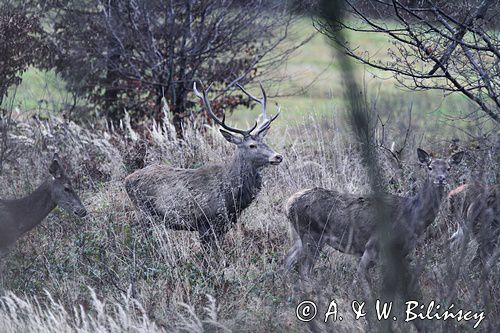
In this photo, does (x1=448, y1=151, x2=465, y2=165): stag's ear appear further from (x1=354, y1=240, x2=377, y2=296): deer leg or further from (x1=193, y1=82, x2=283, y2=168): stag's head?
(x1=193, y1=82, x2=283, y2=168): stag's head

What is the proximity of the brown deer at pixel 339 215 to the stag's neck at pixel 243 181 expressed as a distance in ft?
3.12

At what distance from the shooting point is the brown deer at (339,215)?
762 centimetres

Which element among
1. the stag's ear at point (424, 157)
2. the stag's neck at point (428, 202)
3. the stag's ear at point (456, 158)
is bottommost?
the stag's neck at point (428, 202)

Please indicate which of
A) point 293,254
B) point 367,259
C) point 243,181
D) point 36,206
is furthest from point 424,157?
point 36,206

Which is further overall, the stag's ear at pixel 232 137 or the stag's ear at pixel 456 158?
the stag's ear at pixel 232 137

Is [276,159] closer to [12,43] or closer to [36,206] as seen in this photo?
[36,206]

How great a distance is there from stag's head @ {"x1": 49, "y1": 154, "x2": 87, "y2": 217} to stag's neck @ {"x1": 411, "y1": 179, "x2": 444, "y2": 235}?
3777 millimetres

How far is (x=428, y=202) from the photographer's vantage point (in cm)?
772

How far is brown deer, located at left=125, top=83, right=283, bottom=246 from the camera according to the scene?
893 cm

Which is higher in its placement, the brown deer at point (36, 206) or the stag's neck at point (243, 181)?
the brown deer at point (36, 206)

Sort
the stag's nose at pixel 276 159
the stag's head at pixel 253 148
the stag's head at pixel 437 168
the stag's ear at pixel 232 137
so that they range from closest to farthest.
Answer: the stag's head at pixel 437 168 < the stag's nose at pixel 276 159 < the stag's head at pixel 253 148 < the stag's ear at pixel 232 137

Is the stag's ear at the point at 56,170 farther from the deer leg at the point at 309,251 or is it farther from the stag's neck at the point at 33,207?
the deer leg at the point at 309,251

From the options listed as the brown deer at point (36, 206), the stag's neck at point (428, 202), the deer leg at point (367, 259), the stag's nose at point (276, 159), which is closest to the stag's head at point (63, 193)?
the brown deer at point (36, 206)

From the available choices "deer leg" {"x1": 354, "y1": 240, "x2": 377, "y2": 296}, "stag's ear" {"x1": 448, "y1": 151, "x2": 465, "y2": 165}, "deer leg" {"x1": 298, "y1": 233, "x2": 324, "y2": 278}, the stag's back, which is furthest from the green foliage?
"stag's ear" {"x1": 448, "y1": 151, "x2": 465, "y2": 165}
